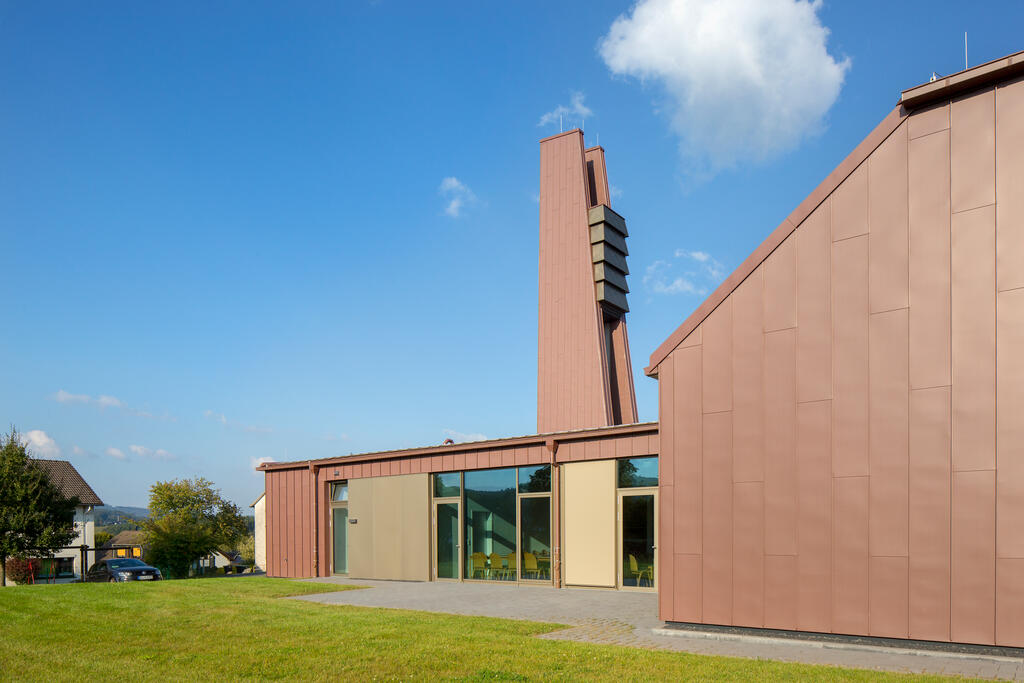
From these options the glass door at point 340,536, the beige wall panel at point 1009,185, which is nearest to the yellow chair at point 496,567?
the glass door at point 340,536

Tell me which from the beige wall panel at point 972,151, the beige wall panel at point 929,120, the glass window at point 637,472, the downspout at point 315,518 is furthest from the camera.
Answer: the downspout at point 315,518

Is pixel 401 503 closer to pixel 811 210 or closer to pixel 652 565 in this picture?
pixel 652 565

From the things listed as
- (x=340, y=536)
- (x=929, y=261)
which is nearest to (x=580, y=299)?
(x=340, y=536)

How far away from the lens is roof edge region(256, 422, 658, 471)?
15.8 metres

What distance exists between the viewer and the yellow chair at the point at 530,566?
17375 millimetres

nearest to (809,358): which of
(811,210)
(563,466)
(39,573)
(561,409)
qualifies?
(811,210)

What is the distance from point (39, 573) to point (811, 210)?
34443mm

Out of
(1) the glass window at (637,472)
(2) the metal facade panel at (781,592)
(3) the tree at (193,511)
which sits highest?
(1) the glass window at (637,472)

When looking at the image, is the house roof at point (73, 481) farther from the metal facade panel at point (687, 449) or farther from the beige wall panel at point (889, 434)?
the beige wall panel at point (889, 434)

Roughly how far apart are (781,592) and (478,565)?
34.7 ft

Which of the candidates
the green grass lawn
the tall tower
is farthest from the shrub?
the tall tower

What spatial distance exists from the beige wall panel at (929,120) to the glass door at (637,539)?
8765 millimetres

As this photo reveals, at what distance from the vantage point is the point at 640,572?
15484mm

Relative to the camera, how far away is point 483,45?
1802 centimetres
